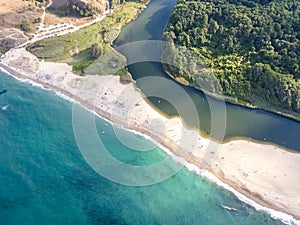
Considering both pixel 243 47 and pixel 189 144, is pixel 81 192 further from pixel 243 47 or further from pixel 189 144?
pixel 243 47

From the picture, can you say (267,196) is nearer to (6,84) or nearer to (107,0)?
(6,84)

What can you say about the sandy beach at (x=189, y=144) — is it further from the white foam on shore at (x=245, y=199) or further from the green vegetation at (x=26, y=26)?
the green vegetation at (x=26, y=26)

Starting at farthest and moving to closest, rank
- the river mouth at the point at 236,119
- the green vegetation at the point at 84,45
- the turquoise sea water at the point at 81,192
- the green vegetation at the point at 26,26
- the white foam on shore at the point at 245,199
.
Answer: the green vegetation at the point at 26,26 < the green vegetation at the point at 84,45 < the river mouth at the point at 236,119 < the white foam on shore at the point at 245,199 < the turquoise sea water at the point at 81,192

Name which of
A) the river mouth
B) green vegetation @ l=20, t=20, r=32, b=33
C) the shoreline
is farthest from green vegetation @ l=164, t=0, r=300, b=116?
green vegetation @ l=20, t=20, r=32, b=33

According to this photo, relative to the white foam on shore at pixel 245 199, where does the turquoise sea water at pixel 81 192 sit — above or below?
below

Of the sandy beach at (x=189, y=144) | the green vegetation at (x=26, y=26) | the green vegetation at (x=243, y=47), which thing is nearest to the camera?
the sandy beach at (x=189, y=144)

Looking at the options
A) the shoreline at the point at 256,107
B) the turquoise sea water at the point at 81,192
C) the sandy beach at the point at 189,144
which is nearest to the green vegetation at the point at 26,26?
the sandy beach at the point at 189,144
